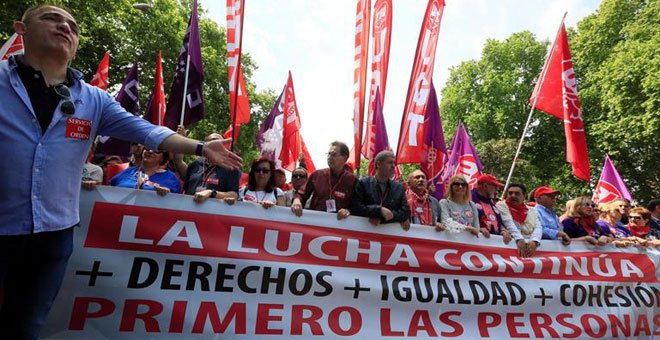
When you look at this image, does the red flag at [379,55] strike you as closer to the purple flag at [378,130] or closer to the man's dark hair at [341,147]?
the purple flag at [378,130]

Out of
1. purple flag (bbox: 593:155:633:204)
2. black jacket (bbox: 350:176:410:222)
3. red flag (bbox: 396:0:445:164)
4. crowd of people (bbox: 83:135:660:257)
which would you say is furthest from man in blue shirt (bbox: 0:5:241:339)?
purple flag (bbox: 593:155:633:204)

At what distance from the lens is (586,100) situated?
2158cm

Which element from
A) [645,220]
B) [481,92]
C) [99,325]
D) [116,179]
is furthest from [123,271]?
[481,92]

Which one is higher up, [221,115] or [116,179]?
[221,115]

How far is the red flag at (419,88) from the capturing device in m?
7.19

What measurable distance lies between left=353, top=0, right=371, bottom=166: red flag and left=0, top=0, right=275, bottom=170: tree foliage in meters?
7.60

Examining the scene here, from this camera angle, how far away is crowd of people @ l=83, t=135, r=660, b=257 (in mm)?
4070

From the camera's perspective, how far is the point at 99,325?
3.11 m

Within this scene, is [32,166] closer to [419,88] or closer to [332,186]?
[332,186]

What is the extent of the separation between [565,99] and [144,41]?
1652 centimetres

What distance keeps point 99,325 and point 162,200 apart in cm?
98

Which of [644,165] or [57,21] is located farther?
[644,165]

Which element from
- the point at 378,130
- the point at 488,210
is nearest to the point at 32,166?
the point at 488,210

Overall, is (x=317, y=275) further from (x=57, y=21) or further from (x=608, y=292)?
(x=608, y=292)
